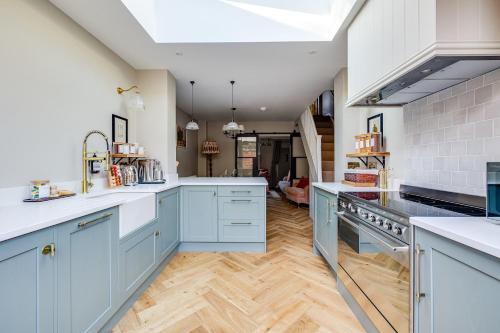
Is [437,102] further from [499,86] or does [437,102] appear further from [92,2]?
[92,2]

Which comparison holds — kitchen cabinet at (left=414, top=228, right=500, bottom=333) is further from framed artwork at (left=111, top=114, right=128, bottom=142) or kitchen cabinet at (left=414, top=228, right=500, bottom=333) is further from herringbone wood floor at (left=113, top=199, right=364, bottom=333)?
framed artwork at (left=111, top=114, right=128, bottom=142)

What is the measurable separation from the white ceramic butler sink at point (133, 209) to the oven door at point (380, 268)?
169cm

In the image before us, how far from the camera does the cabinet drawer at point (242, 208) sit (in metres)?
3.02

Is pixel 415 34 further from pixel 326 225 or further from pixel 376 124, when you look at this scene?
pixel 326 225

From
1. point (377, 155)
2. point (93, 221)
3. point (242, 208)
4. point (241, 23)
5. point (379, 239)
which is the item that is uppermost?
point (241, 23)

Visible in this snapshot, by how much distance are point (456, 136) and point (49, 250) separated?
96.9 inches

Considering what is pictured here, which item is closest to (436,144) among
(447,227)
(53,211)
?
(447,227)

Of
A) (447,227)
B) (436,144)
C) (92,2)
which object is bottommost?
(447,227)

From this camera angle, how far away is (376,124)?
2680mm

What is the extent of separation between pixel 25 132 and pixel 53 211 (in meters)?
0.76

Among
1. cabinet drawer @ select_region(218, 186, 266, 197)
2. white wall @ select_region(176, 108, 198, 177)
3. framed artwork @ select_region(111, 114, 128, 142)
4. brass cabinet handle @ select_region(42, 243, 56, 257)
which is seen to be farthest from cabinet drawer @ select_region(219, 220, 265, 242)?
white wall @ select_region(176, 108, 198, 177)

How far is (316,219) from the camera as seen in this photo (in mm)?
2834

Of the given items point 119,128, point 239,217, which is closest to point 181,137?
point 119,128

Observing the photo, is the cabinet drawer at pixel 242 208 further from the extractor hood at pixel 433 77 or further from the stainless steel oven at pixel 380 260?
the extractor hood at pixel 433 77
